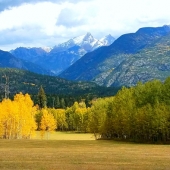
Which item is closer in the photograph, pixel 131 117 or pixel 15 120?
pixel 131 117

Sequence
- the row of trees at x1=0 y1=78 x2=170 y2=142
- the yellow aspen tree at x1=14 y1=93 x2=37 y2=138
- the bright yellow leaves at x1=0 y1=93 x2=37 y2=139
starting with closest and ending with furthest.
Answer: the row of trees at x1=0 y1=78 x2=170 y2=142 → the bright yellow leaves at x1=0 y1=93 x2=37 y2=139 → the yellow aspen tree at x1=14 y1=93 x2=37 y2=138

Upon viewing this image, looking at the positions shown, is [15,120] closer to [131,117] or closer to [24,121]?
[24,121]

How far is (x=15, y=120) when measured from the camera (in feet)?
454

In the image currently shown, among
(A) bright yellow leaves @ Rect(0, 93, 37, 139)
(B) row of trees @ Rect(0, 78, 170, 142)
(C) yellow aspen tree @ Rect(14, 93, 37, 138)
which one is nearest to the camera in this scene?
(B) row of trees @ Rect(0, 78, 170, 142)

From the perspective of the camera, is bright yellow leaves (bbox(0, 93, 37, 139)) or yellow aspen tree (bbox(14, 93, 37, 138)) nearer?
bright yellow leaves (bbox(0, 93, 37, 139))

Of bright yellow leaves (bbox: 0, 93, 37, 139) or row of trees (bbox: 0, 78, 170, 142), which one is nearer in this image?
row of trees (bbox: 0, 78, 170, 142)

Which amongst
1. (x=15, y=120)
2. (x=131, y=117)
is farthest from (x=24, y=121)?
(x=131, y=117)

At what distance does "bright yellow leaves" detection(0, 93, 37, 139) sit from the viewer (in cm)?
13638

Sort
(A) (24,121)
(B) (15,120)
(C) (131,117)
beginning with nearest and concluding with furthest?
(C) (131,117) < (B) (15,120) < (A) (24,121)

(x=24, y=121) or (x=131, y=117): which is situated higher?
(x=131, y=117)

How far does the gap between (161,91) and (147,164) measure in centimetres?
6678

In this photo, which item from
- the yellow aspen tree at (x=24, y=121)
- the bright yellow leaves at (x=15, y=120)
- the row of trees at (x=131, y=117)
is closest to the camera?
the row of trees at (x=131, y=117)

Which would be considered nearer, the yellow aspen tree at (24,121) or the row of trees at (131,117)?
the row of trees at (131,117)

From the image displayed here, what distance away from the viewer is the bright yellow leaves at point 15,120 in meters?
136
